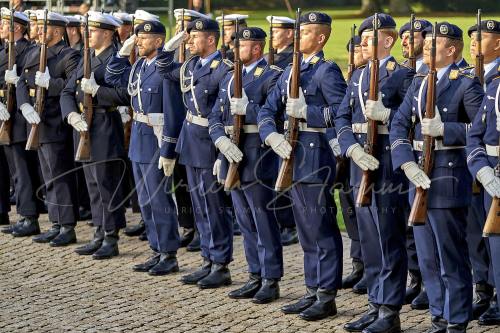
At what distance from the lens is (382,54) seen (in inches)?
398

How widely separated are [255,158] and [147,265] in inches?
77.1

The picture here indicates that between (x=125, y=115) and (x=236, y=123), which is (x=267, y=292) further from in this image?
(x=125, y=115)

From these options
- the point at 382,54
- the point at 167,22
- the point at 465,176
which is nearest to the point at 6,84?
the point at 382,54

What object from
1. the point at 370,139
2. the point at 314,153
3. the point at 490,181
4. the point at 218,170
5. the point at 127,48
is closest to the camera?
the point at 490,181

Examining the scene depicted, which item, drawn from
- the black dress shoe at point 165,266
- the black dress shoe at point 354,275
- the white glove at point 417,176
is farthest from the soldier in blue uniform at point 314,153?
the black dress shoe at point 165,266

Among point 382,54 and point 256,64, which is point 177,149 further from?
point 382,54

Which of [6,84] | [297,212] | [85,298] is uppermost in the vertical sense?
[6,84]

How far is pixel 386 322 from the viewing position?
32.1ft

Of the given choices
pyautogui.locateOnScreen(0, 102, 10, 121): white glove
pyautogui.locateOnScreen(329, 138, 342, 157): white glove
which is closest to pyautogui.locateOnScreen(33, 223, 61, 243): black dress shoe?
pyautogui.locateOnScreen(0, 102, 10, 121): white glove

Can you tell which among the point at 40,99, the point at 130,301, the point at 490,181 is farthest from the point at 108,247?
the point at 490,181

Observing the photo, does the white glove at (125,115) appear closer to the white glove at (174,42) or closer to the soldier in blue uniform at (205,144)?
the white glove at (174,42)

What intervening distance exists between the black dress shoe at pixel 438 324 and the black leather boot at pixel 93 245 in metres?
4.66

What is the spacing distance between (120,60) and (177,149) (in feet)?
4.81

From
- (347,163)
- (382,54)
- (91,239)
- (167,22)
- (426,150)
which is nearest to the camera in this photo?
(426,150)
